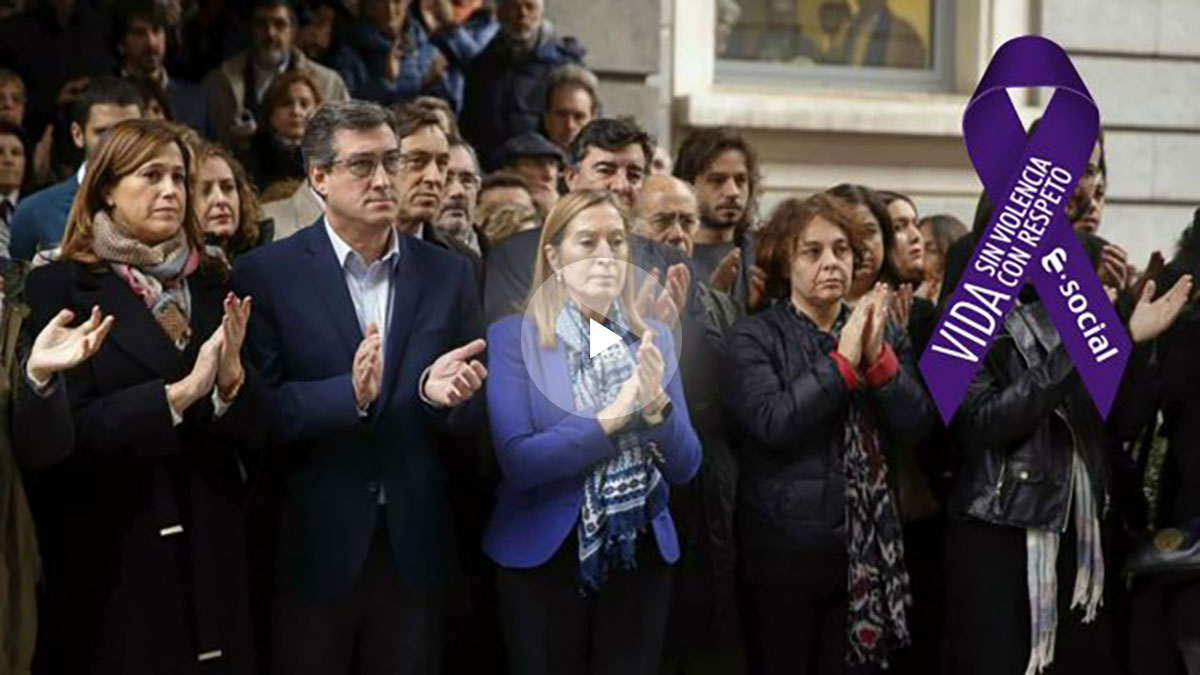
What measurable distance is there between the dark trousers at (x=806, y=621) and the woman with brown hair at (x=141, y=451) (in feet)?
4.67

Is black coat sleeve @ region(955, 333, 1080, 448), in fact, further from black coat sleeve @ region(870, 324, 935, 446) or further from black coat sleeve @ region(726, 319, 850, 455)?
black coat sleeve @ region(726, 319, 850, 455)

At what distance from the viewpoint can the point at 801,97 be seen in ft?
38.9

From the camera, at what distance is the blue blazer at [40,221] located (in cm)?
622

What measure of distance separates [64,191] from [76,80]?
203cm

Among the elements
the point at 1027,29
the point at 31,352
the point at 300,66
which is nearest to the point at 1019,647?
the point at 31,352

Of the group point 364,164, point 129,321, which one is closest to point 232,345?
point 129,321

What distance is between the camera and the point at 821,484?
5.81m

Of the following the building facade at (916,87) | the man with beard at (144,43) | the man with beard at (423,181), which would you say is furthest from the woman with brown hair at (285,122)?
the building facade at (916,87)

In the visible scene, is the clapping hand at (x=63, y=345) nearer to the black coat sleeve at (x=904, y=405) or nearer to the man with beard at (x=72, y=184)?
the man with beard at (x=72, y=184)

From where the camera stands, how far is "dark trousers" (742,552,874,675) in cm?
579

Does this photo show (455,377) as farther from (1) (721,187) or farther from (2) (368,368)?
(1) (721,187)

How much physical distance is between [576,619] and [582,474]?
1.19 ft

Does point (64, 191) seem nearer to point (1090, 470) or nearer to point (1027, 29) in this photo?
point (1090, 470)

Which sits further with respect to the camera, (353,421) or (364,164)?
(364,164)
